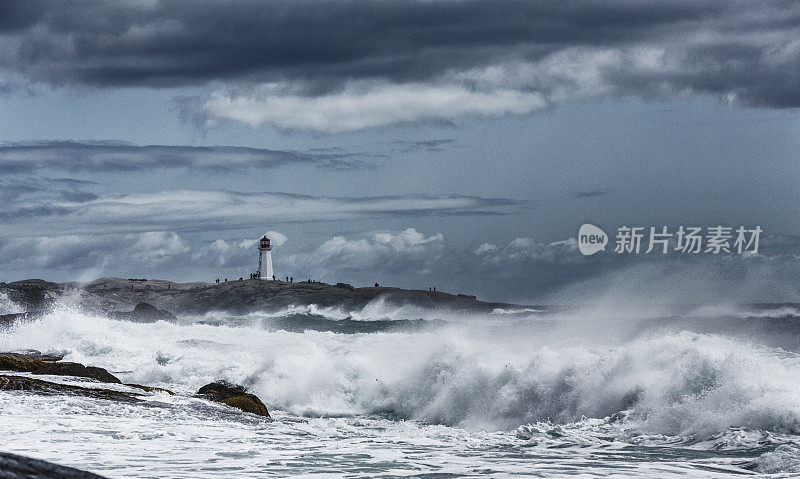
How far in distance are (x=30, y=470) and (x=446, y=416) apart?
12.6m

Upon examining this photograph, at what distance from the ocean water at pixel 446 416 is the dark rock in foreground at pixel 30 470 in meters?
3.94

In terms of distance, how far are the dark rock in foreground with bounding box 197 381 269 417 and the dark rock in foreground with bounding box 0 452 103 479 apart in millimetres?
9701

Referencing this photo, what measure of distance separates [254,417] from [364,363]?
6803 mm

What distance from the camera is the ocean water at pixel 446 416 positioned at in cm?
1018

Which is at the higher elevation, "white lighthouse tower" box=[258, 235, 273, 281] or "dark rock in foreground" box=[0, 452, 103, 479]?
"white lighthouse tower" box=[258, 235, 273, 281]

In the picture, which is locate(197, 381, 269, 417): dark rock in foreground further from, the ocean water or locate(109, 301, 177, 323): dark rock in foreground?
locate(109, 301, 177, 323): dark rock in foreground

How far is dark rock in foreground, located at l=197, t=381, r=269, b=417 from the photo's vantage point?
14875 millimetres

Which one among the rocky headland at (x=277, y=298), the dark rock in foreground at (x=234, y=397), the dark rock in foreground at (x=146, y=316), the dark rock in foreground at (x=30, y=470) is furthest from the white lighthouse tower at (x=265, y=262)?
the dark rock in foreground at (x=30, y=470)

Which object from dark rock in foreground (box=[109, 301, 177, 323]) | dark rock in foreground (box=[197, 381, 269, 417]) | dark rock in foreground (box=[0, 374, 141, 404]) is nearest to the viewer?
dark rock in foreground (box=[0, 374, 141, 404])

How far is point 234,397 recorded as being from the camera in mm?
15211

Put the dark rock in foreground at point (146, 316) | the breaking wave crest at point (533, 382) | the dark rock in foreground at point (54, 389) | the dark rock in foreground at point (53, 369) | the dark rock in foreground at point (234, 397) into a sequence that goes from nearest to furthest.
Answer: the breaking wave crest at point (533, 382), the dark rock in foreground at point (54, 389), the dark rock in foreground at point (234, 397), the dark rock in foreground at point (53, 369), the dark rock in foreground at point (146, 316)

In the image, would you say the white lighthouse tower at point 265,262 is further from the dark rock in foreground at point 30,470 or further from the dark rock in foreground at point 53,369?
Result: the dark rock in foreground at point 30,470

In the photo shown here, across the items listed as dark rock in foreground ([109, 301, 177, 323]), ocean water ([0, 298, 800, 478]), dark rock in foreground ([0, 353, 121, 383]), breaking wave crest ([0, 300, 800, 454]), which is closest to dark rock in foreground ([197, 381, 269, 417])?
ocean water ([0, 298, 800, 478])

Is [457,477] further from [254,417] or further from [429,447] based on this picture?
[254,417]
